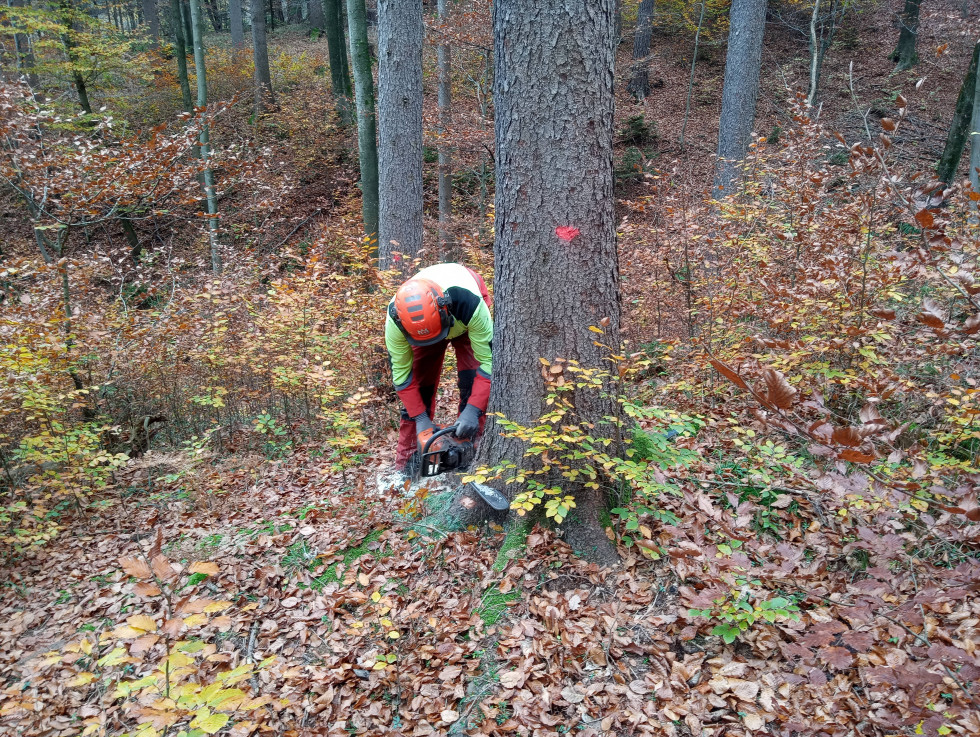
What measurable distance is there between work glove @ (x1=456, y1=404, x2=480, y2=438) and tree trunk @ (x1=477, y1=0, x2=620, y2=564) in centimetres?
51

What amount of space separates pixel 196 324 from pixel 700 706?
255 inches

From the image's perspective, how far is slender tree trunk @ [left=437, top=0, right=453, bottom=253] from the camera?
1162 cm

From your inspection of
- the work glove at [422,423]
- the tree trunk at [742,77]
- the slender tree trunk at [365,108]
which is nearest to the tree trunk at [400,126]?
the slender tree trunk at [365,108]

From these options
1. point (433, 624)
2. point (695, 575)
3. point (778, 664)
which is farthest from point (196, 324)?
point (778, 664)

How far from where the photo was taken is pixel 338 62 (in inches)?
733

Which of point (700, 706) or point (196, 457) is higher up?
point (700, 706)

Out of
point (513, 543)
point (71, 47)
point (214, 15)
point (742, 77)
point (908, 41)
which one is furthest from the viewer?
point (214, 15)

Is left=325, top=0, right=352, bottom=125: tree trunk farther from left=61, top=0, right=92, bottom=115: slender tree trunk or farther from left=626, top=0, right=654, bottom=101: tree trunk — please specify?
left=626, top=0, right=654, bottom=101: tree trunk

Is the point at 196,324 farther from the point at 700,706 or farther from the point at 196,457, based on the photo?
the point at 700,706

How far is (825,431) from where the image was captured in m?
1.62

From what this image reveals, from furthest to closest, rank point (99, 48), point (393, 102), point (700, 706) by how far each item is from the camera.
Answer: point (99, 48) → point (393, 102) → point (700, 706)

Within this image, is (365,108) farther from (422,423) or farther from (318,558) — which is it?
(318,558)

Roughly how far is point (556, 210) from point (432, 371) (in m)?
2.08

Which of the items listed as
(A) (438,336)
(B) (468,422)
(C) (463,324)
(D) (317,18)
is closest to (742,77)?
(C) (463,324)
